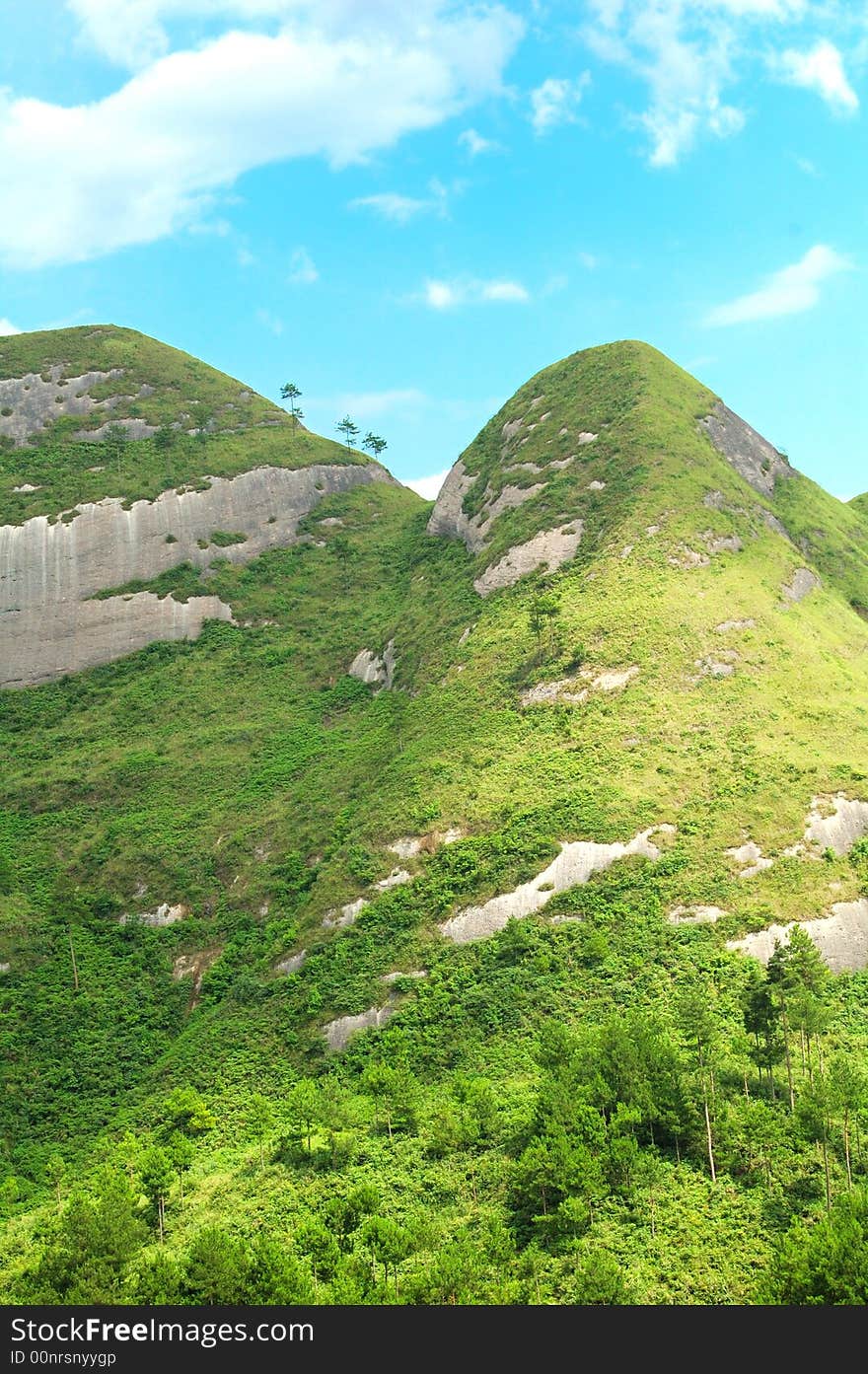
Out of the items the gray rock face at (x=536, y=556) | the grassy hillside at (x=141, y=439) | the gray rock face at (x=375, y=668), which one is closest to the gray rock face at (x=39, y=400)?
the grassy hillside at (x=141, y=439)

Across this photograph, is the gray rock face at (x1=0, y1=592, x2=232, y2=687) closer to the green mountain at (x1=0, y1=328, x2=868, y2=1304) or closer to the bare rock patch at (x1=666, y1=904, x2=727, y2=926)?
the green mountain at (x1=0, y1=328, x2=868, y2=1304)

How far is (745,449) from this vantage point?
9425 centimetres

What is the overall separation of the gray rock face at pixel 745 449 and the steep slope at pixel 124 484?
3595cm

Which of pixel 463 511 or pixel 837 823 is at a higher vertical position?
pixel 463 511

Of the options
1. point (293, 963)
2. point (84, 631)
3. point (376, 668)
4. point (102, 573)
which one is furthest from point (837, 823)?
point (102, 573)

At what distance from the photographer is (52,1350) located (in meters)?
26.1

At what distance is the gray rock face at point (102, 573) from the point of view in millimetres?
89312

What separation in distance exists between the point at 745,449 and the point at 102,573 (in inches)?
2201

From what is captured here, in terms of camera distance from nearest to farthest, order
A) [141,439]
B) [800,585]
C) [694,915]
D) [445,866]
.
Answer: [694,915] → [445,866] → [800,585] → [141,439]

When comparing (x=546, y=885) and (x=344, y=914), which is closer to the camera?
(x=546, y=885)

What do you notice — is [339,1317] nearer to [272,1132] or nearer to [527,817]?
[272,1132]

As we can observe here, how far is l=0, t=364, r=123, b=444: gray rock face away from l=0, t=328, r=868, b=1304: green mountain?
103 inches

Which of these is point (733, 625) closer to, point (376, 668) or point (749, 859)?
point (749, 859)

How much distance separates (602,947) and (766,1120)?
38.6ft
